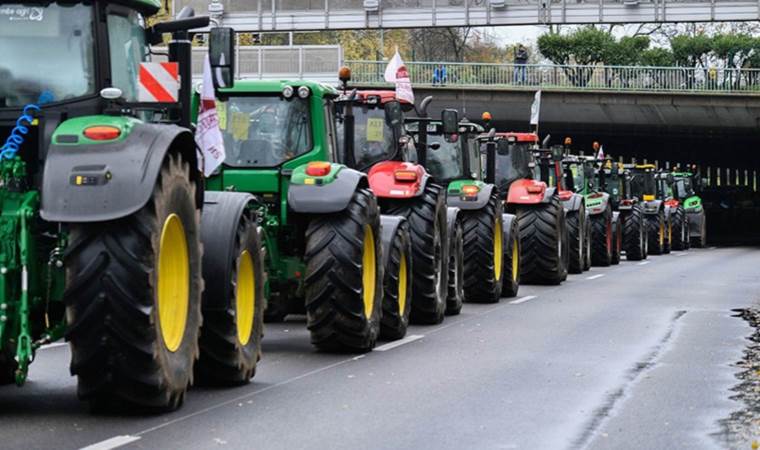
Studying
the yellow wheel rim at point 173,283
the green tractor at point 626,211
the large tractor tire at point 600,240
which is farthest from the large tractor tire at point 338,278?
the green tractor at point 626,211

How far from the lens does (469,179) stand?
906 inches

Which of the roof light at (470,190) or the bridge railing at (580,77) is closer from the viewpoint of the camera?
the roof light at (470,190)

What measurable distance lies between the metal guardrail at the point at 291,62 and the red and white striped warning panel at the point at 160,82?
3100cm

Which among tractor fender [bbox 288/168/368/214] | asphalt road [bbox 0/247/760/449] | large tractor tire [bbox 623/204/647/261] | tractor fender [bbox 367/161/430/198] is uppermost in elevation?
tractor fender [bbox 288/168/368/214]

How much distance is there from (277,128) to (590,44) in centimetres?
5757

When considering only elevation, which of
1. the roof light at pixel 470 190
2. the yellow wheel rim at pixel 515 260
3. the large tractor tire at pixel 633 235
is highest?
the roof light at pixel 470 190

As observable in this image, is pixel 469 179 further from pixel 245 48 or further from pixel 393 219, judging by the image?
pixel 245 48

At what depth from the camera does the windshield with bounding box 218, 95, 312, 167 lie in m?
14.7

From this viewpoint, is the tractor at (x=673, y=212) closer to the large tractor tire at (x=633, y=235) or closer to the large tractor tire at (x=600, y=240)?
the large tractor tire at (x=633, y=235)

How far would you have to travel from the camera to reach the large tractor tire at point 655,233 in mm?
44562

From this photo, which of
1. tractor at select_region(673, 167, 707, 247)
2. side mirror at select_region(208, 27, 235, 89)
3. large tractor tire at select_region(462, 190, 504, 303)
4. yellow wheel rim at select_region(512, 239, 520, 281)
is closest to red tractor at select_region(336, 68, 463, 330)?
large tractor tire at select_region(462, 190, 504, 303)

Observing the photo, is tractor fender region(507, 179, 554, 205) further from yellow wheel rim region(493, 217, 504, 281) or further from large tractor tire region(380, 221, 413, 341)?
large tractor tire region(380, 221, 413, 341)

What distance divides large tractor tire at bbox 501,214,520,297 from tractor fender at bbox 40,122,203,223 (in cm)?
1417

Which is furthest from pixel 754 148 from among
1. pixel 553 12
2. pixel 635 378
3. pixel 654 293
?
pixel 635 378
